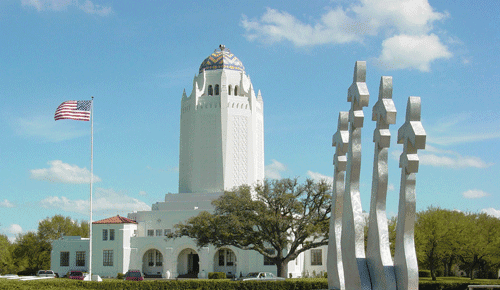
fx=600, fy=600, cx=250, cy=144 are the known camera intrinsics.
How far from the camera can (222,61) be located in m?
68.8

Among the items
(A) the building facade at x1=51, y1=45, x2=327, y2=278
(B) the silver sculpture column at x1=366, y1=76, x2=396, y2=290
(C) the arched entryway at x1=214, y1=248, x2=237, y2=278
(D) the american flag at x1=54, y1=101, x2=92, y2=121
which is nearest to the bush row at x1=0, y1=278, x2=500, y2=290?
(D) the american flag at x1=54, y1=101, x2=92, y2=121

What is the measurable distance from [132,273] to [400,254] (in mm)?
36949

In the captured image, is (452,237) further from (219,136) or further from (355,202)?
(355,202)

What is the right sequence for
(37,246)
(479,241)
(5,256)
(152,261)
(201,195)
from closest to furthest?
(479,241) → (152,261) → (201,195) → (5,256) → (37,246)

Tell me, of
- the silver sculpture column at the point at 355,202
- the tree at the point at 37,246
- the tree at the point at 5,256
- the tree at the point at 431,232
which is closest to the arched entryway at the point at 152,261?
the tree at the point at 5,256

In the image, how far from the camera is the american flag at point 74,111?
138ft

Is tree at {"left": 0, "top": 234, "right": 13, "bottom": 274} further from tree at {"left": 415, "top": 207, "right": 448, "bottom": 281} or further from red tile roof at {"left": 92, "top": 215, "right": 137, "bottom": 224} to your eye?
tree at {"left": 415, "top": 207, "right": 448, "bottom": 281}

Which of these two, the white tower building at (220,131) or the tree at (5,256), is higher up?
the white tower building at (220,131)

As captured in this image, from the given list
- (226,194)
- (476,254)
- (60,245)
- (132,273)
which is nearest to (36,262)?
(60,245)

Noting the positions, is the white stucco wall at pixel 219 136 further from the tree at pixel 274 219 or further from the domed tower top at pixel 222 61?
the tree at pixel 274 219

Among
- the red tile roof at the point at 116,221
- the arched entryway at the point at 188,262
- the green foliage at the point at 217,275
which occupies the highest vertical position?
the red tile roof at the point at 116,221

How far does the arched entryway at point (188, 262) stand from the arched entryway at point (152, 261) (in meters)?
2.14

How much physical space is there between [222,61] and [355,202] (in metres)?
50.3

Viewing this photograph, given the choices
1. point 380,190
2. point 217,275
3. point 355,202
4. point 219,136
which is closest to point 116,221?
point 217,275
